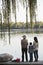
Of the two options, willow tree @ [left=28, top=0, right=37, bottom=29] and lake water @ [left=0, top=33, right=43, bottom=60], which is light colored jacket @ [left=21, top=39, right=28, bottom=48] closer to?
lake water @ [left=0, top=33, right=43, bottom=60]

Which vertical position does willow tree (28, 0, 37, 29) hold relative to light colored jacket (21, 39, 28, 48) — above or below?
above

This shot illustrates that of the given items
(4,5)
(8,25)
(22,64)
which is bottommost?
(22,64)

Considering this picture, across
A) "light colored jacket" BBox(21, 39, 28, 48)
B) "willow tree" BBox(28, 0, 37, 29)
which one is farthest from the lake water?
"willow tree" BBox(28, 0, 37, 29)

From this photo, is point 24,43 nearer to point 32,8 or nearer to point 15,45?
point 15,45

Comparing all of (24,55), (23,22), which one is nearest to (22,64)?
(24,55)

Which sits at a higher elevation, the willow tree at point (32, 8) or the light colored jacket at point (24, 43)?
the willow tree at point (32, 8)

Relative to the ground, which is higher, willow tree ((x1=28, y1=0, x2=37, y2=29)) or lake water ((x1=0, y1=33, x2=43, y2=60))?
willow tree ((x1=28, y1=0, x2=37, y2=29))

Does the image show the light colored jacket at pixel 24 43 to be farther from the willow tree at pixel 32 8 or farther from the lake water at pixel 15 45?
the willow tree at pixel 32 8

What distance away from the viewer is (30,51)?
3.30 metres

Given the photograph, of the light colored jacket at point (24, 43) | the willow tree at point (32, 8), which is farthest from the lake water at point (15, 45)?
the willow tree at point (32, 8)

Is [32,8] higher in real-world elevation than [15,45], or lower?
higher

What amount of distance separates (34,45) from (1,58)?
491 millimetres

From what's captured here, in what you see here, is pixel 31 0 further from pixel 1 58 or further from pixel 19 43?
pixel 1 58

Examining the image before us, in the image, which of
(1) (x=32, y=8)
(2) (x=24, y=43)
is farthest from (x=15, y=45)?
(1) (x=32, y=8)
